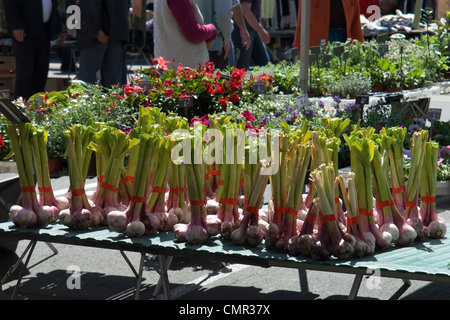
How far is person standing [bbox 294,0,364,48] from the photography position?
9828mm

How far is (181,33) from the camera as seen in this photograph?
6512mm

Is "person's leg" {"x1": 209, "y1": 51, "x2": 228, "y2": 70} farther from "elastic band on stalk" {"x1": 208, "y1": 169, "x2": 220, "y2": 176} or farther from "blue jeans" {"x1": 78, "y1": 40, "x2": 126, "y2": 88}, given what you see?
"elastic band on stalk" {"x1": 208, "y1": 169, "x2": 220, "y2": 176}

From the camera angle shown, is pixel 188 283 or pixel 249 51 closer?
pixel 188 283

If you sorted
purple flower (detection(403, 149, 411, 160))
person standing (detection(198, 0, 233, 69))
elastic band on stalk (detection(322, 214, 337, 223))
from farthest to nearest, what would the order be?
1. person standing (detection(198, 0, 233, 69))
2. purple flower (detection(403, 149, 411, 160))
3. elastic band on stalk (detection(322, 214, 337, 223))

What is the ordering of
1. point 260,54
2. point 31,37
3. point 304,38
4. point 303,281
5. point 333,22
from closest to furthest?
point 303,281 → point 304,38 → point 31,37 → point 333,22 → point 260,54

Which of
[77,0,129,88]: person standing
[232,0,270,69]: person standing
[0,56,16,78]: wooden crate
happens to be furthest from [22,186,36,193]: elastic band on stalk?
[0,56,16,78]: wooden crate

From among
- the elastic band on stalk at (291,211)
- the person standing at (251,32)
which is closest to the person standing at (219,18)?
the person standing at (251,32)

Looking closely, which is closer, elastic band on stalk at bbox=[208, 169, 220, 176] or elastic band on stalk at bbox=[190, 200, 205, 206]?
elastic band on stalk at bbox=[190, 200, 205, 206]

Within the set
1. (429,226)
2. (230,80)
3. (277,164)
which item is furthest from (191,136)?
(230,80)

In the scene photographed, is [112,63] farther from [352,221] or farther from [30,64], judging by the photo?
[352,221]

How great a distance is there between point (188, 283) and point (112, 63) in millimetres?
4913

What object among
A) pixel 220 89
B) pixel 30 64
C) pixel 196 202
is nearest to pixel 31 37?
pixel 30 64

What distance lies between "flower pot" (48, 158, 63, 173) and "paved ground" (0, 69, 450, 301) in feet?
4.59
